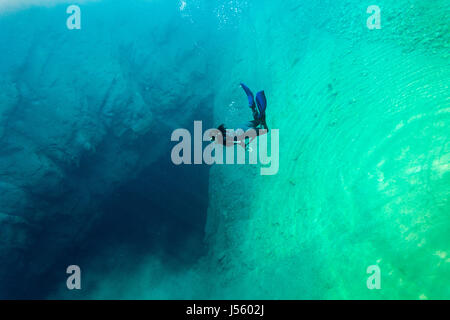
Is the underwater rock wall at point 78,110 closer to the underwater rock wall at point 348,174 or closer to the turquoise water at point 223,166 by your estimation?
the turquoise water at point 223,166

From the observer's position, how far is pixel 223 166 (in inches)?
270

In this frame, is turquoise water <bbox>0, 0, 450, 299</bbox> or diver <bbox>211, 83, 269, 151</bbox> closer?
diver <bbox>211, 83, 269, 151</bbox>

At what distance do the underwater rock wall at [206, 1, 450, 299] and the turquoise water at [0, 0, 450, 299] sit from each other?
3 cm

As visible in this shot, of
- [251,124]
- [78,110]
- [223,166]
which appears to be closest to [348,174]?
[251,124]

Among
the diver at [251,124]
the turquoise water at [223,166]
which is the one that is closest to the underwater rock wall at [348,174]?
the turquoise water at [223,166]

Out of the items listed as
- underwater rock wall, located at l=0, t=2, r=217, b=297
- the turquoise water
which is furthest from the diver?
underwater rock wall, located at l=0, t=2, r=217, b=297

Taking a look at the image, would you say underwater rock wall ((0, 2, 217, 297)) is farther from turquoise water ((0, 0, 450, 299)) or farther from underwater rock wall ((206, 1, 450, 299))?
underwater rock wall ((206, 1, 450, 299))

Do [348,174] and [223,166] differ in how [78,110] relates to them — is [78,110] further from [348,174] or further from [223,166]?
[348,174]

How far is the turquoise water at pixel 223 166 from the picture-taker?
408 centimetres

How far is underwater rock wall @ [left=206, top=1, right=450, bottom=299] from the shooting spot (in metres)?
3.79

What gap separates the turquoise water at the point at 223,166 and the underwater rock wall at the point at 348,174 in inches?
1.1

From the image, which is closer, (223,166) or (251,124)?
(251,124)

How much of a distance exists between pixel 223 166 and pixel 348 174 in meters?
3.33

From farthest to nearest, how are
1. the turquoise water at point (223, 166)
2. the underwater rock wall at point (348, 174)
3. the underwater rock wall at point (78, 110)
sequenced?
the underwater rock wall at point (78, 110), the turquoise water at point (223, 166), the underwater rock wall at point (348, 174)
